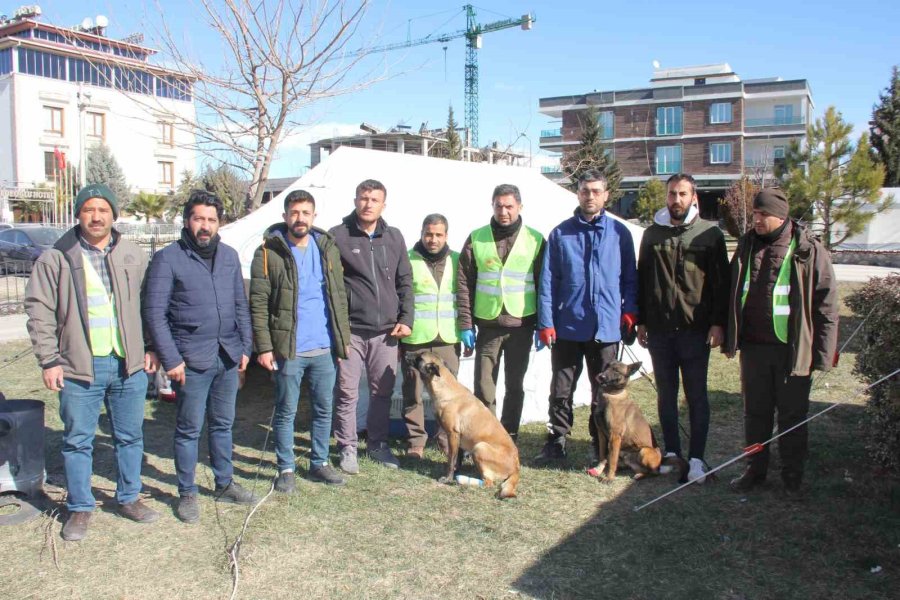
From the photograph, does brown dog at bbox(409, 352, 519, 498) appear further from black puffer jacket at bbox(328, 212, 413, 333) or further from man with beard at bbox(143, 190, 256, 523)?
man with beard at bbox(143, 190, 256, 523)

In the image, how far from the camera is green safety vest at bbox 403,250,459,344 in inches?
192

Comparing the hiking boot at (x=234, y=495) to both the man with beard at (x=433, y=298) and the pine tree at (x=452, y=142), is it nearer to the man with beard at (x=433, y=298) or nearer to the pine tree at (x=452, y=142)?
the man with beard at (x=433, y=298)

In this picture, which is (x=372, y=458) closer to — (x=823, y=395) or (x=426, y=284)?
(x=426, y=284)

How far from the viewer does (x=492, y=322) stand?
484 centimetres

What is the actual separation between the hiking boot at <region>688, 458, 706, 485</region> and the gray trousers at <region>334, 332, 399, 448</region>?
2099 millimetres

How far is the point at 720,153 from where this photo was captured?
142 ft

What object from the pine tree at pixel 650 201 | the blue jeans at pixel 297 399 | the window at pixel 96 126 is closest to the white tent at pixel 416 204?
the blue jeans at pixel 297 399

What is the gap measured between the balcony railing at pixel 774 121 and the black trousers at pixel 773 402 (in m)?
43.9

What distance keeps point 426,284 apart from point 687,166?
4288cm

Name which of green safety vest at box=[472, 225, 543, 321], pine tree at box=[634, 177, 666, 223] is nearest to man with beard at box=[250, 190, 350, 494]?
green safety vest at box=[472, 225, 543, 321]

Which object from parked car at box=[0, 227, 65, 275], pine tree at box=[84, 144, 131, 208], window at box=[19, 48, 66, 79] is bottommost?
parked car at box=[0, 227, 65, 275]

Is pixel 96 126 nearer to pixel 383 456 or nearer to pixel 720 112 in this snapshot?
pixel 720 112

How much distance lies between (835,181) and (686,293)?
1987cm

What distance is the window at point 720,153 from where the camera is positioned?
42.9m
